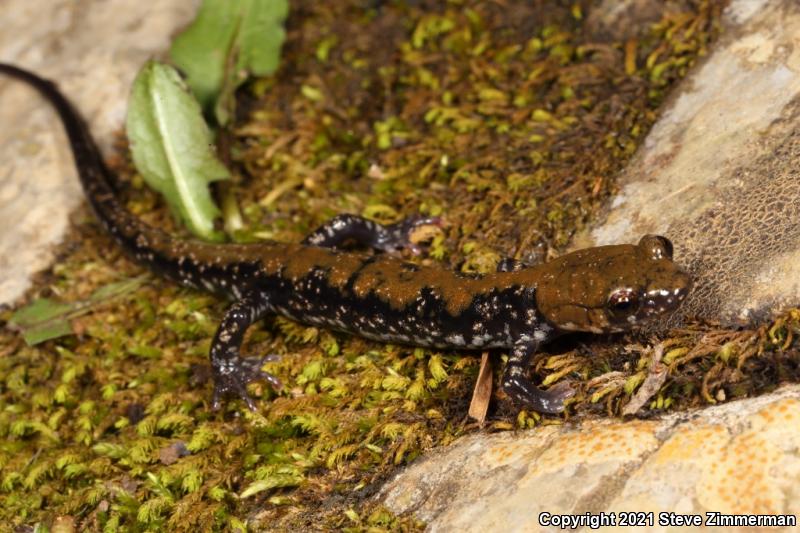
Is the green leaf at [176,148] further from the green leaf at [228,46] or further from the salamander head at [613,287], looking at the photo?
the salamander head at [613,287]

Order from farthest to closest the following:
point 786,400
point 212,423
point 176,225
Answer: point 176,225 → point 212,423 → point 786,400

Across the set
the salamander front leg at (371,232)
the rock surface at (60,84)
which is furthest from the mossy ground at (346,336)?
the rock surface at (60,84)

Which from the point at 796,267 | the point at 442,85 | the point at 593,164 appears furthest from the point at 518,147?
the point at 796,267

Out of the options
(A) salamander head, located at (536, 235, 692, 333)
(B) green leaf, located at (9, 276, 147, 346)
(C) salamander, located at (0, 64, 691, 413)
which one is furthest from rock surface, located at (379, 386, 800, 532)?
(B) green leaf, located at (9, 276, 147, 346)

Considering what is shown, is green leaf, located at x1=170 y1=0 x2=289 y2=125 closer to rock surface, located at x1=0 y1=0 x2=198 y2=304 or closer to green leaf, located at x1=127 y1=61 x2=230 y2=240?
green leaf, located at x1=127 y1=61 x2=230 y2=240

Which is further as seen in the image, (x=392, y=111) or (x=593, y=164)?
(x=392, y=111)

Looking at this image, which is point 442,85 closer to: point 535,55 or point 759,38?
point 535,55

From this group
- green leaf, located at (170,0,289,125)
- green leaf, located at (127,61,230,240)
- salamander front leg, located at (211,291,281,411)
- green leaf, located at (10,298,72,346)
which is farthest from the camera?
green leaf, located at (170,0,289,125)
